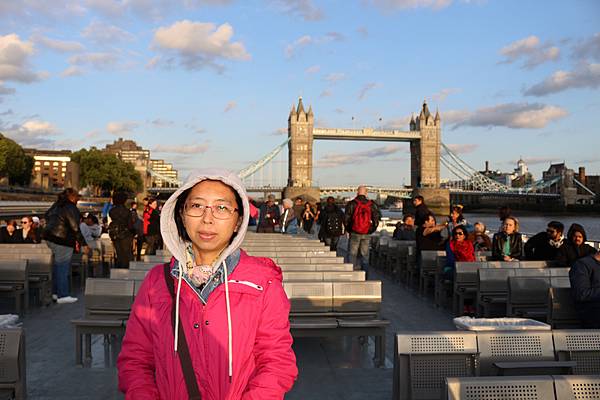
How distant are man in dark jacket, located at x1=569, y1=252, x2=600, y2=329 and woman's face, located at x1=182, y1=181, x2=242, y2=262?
10.8 feet

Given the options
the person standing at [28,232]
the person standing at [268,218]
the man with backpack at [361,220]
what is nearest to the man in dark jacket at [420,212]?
the man with backpack at [361,220]

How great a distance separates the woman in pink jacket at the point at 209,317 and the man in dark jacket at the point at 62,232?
5365 millimetres

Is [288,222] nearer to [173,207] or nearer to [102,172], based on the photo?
[173,207]

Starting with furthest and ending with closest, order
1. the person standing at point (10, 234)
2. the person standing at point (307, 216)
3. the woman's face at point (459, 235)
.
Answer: the person standing at point (307, 216), the person standing at point (10, 234), the woman's face at point (459, 235)

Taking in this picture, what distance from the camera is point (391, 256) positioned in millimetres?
10133

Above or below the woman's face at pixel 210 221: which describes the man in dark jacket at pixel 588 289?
below

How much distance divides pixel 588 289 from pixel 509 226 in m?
3.30

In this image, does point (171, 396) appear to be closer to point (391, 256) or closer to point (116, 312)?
point (116, 312)

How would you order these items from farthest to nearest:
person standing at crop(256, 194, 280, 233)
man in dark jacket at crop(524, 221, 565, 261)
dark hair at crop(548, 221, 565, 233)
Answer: person standing at crop(256, 194, 280, 233)
man in dark jacket at crop(524, 221, 565, 261)
dark hair at crop(548, 221, 565, 233)

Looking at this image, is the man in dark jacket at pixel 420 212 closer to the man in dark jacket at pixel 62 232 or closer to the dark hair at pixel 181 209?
the man in dark jacket at pixel 62 232

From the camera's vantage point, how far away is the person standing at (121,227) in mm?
7984

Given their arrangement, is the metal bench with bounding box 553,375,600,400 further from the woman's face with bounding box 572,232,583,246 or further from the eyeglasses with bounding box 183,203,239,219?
the woman's face with bounding box 572,232,583,246

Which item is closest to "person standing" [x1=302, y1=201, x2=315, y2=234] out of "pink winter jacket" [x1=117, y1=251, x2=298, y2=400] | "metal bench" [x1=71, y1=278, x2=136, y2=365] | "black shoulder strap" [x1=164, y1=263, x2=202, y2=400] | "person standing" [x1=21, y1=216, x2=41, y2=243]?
"person standing" [x1=21, y1=216, x2=41, y2=243]

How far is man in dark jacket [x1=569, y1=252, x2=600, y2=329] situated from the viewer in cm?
407
